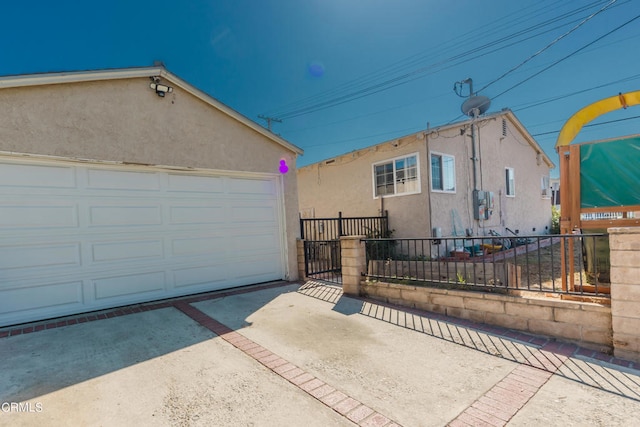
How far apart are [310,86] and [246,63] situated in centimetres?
417

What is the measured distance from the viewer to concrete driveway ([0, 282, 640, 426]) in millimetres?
2354

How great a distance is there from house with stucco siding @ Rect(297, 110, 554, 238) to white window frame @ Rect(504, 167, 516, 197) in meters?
0.04

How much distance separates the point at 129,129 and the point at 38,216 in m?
1.96

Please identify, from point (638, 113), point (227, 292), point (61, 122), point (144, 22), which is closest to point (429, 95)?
point (638, 113)

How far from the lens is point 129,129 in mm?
5383

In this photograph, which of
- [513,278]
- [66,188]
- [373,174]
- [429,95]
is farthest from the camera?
[429,95]

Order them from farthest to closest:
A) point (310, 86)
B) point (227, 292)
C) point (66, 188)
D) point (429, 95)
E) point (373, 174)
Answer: point (310, 86)
point (429, 95)
point (373, 174)
point (227, 292)
point (66, 188)

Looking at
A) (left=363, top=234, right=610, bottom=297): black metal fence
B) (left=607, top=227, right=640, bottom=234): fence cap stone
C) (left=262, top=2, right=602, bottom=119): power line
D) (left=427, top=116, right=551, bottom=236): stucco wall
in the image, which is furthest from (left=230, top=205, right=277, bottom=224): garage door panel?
(left=262, top=2, right=602, bottom=119): power line

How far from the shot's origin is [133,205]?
216 inches

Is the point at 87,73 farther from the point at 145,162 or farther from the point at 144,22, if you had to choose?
the point at 144,22

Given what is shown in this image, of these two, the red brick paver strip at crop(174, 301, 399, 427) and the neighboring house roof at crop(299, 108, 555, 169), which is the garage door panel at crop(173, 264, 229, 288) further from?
the neighboring house roof at crop(299, 108, 555, 169)

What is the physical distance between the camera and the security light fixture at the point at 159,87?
18.5 feet

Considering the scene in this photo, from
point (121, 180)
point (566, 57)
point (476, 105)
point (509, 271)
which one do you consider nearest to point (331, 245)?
point (509, 271)

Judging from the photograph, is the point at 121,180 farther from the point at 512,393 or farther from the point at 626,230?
the point at 626,230
